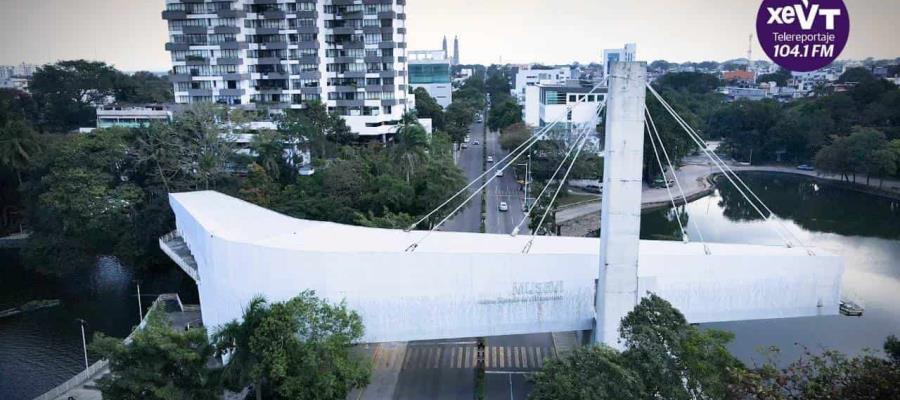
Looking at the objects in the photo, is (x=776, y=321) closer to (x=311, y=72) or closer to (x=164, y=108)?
(x=311, y=72)

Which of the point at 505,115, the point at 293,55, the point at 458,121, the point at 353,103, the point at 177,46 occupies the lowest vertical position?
the point at 458,121

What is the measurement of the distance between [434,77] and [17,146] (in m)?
43.4

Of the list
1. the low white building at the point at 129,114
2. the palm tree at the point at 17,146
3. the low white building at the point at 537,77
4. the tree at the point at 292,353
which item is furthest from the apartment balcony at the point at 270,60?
the low white building at the point at 537,77

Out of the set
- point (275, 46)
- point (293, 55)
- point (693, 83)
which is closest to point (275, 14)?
point (275, 46)

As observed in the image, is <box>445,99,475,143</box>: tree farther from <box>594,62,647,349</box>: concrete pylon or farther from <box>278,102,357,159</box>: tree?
<box>594,62,647,349</box>: concrete pylon

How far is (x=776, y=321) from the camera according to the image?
18.0 meters

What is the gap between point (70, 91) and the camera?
4591cm

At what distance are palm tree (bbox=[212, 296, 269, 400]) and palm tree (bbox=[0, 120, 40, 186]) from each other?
21.0m

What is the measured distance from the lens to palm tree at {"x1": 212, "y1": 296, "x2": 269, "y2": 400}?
1066 cm

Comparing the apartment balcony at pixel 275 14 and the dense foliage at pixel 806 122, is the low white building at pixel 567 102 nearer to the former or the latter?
the dense foliage at pixel 806 122

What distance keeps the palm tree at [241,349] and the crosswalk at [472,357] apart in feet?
15.2

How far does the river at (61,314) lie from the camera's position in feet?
53.4

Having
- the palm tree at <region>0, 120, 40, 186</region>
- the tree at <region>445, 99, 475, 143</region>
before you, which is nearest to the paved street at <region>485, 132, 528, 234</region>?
the tree at <region>445, 99, 475, 143</region>

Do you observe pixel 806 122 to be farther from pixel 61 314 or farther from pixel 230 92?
pixel 61 314
